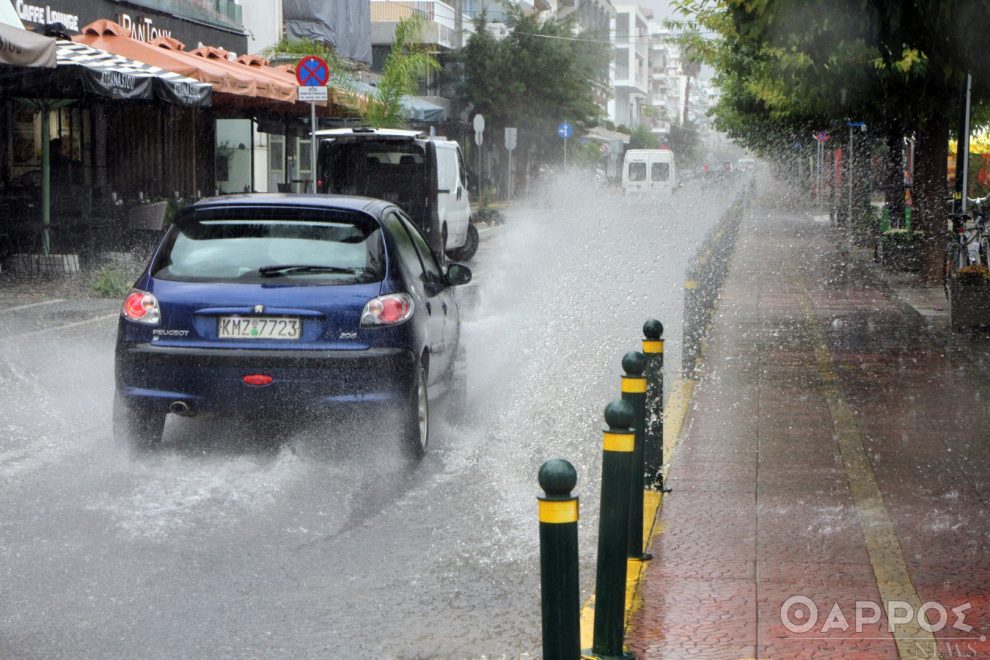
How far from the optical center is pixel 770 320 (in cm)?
1567

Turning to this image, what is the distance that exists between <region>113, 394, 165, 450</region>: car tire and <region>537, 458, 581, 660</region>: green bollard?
4222mm

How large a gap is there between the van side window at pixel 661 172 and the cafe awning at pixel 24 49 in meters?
37.1

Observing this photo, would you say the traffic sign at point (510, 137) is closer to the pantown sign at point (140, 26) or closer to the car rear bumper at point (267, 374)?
the pantown sign at point (140, 26)

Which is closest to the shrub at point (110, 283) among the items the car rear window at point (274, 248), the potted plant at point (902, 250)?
the car rear window at point (274, 248)

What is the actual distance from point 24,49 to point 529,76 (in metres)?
40.2

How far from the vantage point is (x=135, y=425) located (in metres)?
7.59

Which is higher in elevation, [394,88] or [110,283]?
[394,88]

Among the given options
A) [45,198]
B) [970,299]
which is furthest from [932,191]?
[45,198]

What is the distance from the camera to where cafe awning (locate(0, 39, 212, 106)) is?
17.2m

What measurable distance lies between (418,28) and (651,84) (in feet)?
416

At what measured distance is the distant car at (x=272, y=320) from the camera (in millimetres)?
7293

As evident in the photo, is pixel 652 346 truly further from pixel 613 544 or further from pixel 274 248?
pixel 613 544

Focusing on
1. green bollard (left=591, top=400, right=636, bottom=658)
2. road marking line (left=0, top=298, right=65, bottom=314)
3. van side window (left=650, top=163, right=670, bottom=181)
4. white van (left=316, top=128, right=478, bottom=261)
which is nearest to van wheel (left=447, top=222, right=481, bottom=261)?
white van (left=316, top=128, right=478, bottom=261)

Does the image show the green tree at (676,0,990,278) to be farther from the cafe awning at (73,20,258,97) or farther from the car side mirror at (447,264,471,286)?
the cafe awning at (73,20,258,97)
